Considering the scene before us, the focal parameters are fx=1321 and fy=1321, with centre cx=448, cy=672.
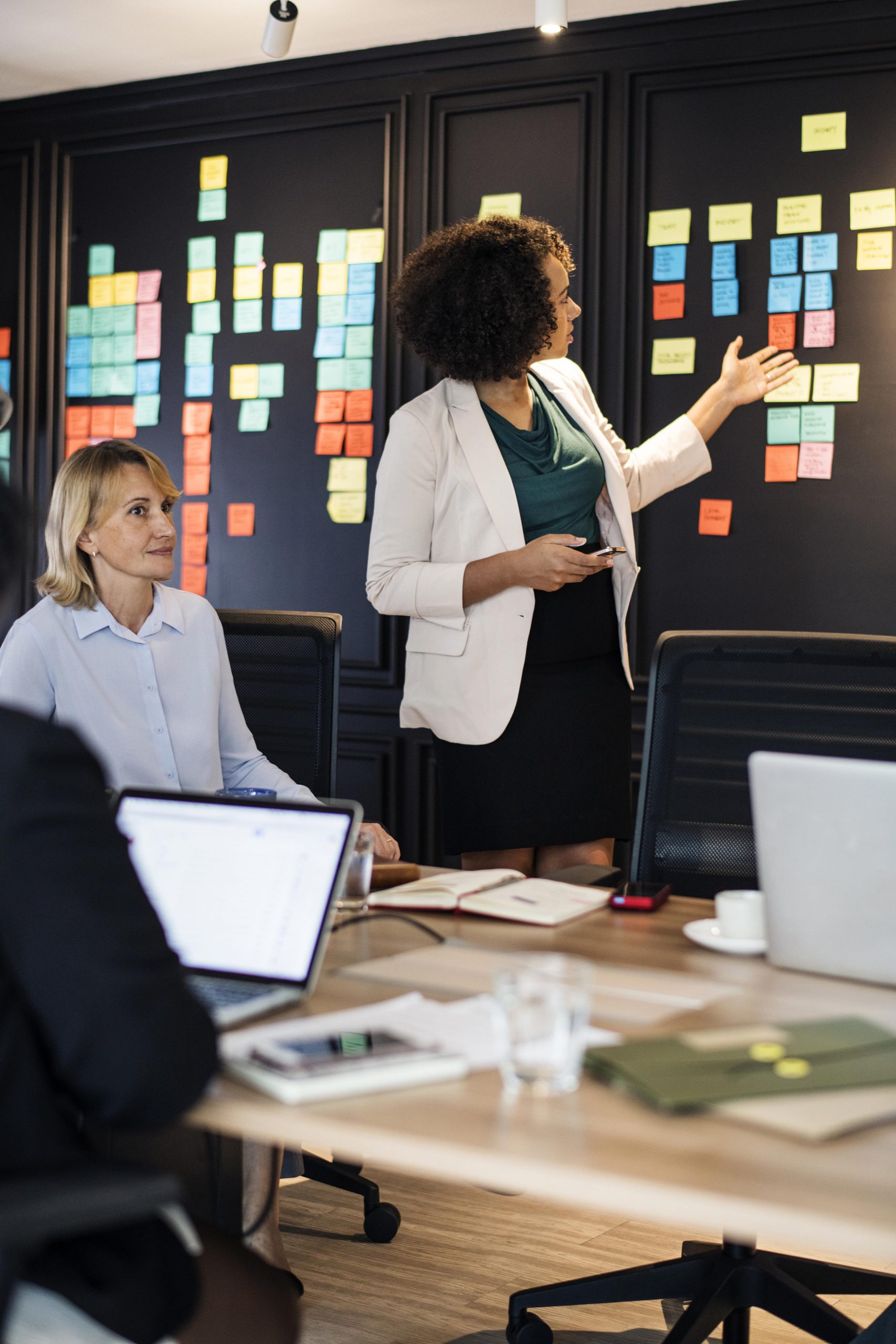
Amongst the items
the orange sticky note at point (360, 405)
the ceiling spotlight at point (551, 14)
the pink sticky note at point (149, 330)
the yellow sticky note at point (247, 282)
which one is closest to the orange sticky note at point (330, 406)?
the orange sticky note at point (360, 405)

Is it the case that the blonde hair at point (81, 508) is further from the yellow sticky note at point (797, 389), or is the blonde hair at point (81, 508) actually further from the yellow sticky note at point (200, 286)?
the yellow sticky note at point (200, 286)

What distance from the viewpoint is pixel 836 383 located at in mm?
3484

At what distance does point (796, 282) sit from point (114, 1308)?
3.19 metres

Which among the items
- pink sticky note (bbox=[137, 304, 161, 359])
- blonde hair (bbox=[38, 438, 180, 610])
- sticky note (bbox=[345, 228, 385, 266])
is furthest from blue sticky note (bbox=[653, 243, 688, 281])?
blonde hair (bbox=[38, 438, 180, 610])

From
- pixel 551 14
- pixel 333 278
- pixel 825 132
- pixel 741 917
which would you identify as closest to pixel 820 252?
pixel 825 132

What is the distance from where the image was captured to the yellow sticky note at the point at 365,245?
4.00 m

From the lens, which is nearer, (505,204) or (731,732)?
(731,732)

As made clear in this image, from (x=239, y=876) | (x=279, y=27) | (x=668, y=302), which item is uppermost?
(x=279, y=27)

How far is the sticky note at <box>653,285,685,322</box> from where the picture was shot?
12.0 ft

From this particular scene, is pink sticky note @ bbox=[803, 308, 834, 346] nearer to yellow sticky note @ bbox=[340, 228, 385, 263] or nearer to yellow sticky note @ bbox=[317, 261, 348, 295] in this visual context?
yellow sticky note @ bbox=[340, 228, 385, 263]

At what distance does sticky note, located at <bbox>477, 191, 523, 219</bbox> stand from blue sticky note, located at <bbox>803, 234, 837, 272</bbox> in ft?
2.75

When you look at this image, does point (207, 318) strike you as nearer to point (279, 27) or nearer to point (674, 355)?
point (279, 27)

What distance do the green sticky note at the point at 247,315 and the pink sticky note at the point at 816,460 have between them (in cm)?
173

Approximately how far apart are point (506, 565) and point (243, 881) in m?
1.21
